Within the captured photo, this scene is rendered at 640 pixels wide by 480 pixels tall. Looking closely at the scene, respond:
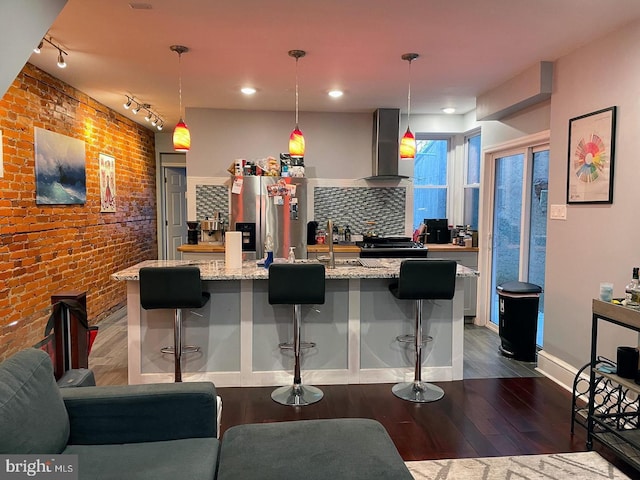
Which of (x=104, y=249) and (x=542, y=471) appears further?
(x=104, y=249)

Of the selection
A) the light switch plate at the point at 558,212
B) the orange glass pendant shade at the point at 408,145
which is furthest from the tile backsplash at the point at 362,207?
the light switch plate at the point at 558,212

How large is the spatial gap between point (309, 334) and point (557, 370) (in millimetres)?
2015

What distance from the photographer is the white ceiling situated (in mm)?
2771

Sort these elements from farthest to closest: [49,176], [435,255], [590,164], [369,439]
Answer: [435,255], [49,176], [590,164], [369,439]

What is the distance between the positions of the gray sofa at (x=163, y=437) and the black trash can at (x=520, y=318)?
2.73m

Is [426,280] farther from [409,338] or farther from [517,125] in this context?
→ [517,125]

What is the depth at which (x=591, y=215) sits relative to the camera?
3283mm

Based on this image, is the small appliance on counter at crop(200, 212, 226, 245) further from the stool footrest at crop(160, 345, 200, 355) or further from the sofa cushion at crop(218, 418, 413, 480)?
the sofa cushion at crop(218, 418, 413, 480)

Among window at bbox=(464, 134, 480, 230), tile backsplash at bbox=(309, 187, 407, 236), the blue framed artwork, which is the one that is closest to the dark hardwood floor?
the blue framed artwork

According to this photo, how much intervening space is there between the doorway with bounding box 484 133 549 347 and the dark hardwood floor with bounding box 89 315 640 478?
3.59ft

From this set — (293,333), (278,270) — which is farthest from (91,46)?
(293,333)

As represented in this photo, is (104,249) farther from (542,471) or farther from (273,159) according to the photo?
(542,471)

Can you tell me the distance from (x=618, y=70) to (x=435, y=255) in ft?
9.14

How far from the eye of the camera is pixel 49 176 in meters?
4.17
